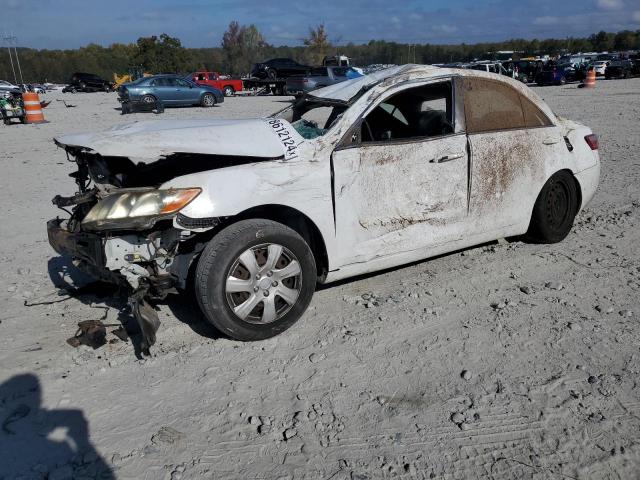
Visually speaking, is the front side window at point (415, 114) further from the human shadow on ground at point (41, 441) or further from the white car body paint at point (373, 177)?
the human shadow on ground at point (41, 441)

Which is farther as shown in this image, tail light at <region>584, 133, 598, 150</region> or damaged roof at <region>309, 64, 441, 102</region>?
tail light at <region>584, 133, 598, 150</region>

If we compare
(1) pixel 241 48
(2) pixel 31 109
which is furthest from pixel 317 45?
(2) pixel 31 109

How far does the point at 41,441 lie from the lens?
279cm

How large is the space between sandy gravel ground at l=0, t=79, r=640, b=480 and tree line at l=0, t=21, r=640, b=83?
55.1 metres

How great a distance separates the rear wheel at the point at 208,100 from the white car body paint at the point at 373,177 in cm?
2283

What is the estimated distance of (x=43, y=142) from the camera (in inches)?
541

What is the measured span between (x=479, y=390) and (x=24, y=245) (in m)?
4.94

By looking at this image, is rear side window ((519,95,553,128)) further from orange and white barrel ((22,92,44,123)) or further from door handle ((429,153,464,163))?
orange and white barrel ((22,92,44,123))

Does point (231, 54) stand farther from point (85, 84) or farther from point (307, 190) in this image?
point (307, 190)

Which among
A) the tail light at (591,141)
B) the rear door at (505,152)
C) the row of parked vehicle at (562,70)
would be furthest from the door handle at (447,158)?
the row of parked vehicle at (562,70)

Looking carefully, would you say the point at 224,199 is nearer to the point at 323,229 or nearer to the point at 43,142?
the point at 323,229

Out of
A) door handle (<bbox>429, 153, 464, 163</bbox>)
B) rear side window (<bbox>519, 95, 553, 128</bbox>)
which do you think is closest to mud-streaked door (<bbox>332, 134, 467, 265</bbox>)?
door handle (<bbox>429, 153, 464, 163</bbox>)

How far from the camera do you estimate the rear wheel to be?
26438mm

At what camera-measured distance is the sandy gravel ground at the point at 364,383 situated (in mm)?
2646
